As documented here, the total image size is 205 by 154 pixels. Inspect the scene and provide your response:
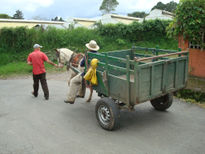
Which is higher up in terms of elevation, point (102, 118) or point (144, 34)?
point (144, 34)

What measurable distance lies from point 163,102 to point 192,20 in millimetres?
3461

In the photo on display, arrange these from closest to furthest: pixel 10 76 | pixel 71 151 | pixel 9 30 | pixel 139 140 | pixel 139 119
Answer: pixel 71 151
pixel 139 140
pixel 139 119
pixel 10 76
pixel 9 30

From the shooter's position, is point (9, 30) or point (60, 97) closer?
point (60, 97)

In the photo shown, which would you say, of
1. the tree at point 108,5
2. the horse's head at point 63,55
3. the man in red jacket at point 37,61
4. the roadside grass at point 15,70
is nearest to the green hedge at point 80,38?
the roadside grass at point 15,70

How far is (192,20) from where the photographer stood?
25.7 feet

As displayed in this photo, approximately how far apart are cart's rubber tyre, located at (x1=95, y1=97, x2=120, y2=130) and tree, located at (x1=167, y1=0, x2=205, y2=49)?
15.5ft

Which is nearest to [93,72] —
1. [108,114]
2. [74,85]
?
[74,85]

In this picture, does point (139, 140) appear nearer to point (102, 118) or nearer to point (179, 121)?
point (102, 118)

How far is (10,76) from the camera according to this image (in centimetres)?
1122

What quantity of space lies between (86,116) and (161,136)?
213cm

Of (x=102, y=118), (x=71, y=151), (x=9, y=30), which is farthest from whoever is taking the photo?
(x=9, y=30)

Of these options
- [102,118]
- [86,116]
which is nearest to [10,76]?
[86,116]

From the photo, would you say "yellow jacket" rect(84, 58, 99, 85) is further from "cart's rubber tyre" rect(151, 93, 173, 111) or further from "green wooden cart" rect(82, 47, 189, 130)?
"cart's rubber tyre" rect(151, 93, 173, 111)

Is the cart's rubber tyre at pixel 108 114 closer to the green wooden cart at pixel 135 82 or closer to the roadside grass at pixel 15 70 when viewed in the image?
the green wooden cart at pixel 135 82
